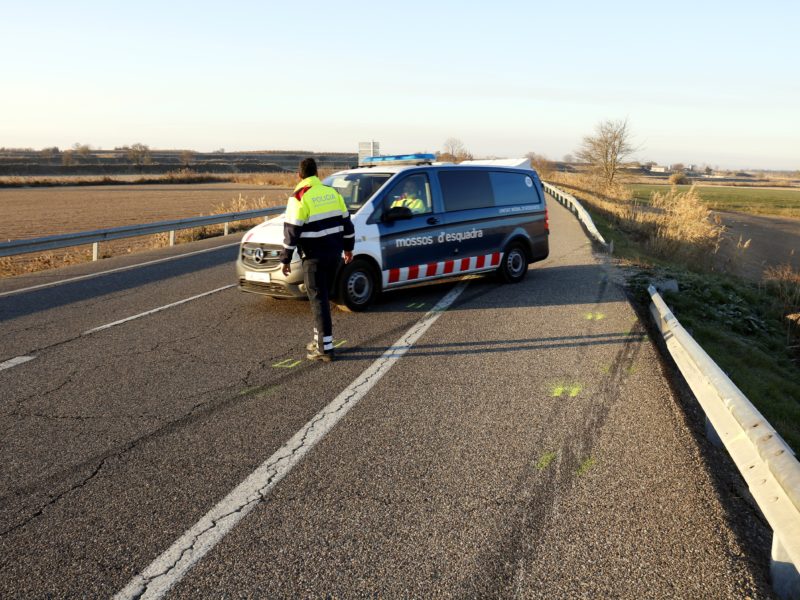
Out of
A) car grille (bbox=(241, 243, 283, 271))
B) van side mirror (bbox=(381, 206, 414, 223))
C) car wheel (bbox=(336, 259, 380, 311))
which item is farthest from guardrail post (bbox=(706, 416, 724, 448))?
car grille (bbox=(241, 243, 283, 271))

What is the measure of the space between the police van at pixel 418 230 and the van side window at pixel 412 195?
0.05 ft

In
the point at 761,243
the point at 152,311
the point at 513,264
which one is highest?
the point at 513,264

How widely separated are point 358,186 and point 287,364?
3582 millimetres

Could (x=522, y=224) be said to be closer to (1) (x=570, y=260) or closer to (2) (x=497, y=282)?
(2) (x=497, y=282)

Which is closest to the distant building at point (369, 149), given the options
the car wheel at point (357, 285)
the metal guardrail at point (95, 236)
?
the metal guardrail at point (95, 236)

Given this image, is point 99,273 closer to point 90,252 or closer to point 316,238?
point 90,252

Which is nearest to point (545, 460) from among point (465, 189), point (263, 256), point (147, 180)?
point (263, 256)

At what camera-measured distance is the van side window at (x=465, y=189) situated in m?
9.45

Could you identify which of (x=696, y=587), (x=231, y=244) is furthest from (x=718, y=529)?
(x=231, y=244)

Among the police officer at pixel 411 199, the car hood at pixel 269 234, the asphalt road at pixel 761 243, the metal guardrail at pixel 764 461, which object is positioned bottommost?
the asphalt road at pixel 761 243

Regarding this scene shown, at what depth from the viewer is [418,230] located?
8.98m

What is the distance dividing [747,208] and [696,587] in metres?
68.2

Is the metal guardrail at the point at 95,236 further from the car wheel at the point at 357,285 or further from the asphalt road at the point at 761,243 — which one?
the asphalt road at the point at 761,243

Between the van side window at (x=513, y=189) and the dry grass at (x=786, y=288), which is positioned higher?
the van side window at (x=513, y=189)
